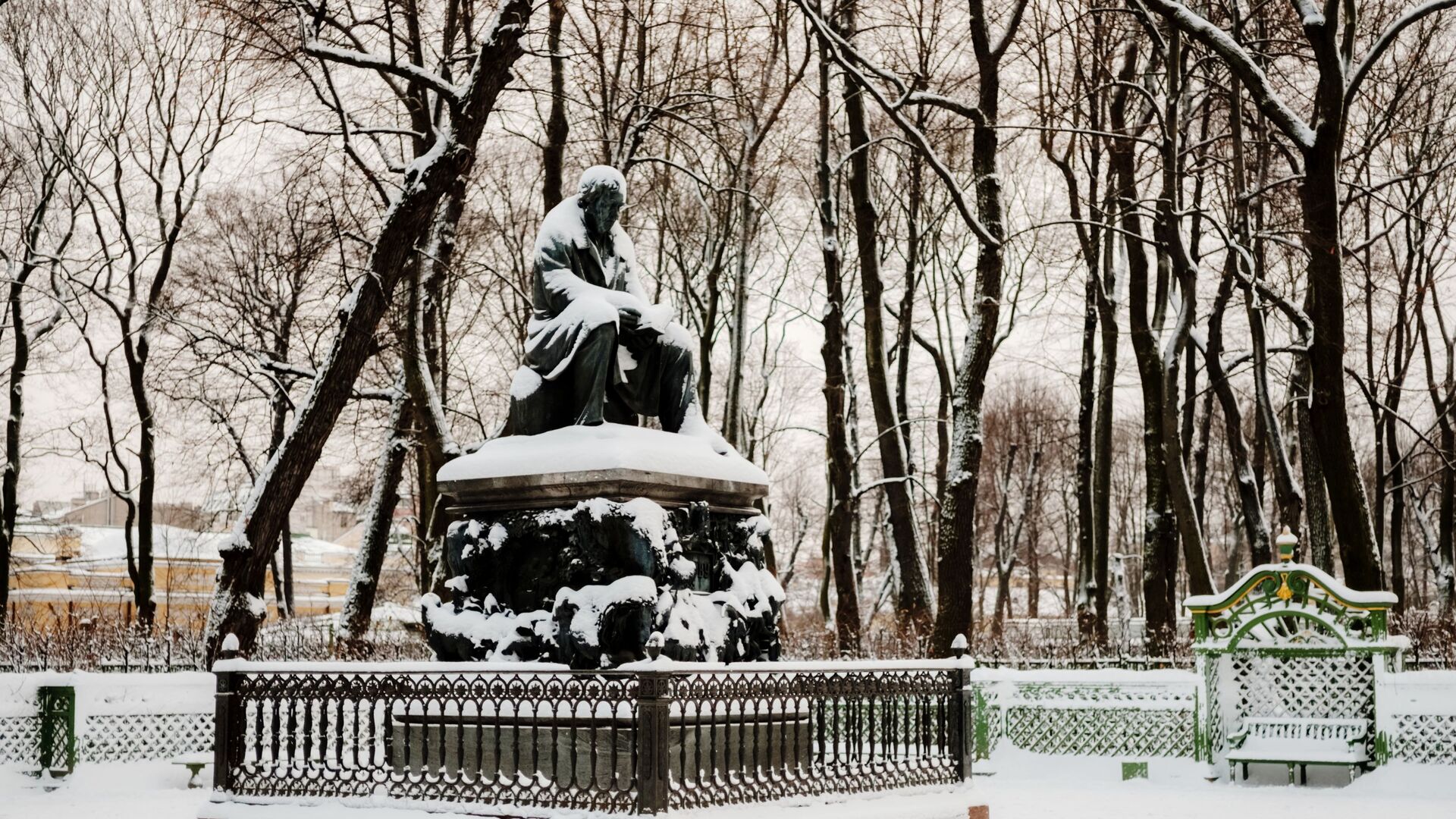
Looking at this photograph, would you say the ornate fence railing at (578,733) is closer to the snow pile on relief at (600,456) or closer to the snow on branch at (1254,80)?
the snow pile on relief at (600,456)

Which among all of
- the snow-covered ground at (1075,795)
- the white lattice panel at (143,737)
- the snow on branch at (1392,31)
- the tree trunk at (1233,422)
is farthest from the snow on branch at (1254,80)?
the white lattice panel at (143,737)

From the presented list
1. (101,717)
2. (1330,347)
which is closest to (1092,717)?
(1330,347)

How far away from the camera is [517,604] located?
884cm

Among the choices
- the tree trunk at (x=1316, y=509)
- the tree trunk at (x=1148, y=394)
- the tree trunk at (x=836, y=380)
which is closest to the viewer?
the tree trunk at (x=1316, y=509)

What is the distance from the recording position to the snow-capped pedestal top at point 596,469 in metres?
8.49

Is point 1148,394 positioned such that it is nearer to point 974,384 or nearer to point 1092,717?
point 974,384

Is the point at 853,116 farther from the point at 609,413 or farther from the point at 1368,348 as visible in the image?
the point at 609,413

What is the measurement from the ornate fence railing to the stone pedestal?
0.43 meters

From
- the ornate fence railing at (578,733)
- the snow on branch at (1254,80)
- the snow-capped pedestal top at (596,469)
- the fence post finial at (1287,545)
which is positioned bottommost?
the ornate fence railing at (578,733)

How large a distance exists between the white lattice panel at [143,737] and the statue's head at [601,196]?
28.7ft

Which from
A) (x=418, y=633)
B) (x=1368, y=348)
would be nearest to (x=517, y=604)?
(x=418, y=633)

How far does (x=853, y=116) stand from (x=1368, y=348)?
11.5 m

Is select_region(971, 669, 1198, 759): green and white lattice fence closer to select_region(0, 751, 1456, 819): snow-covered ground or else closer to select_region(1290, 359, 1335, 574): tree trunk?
select_region(0, 751, 1456, 819): snow-covered ground

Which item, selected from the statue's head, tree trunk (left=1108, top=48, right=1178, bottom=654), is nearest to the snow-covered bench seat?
tree trunk (left=1108, top=48, right=1178, bottom=654)
